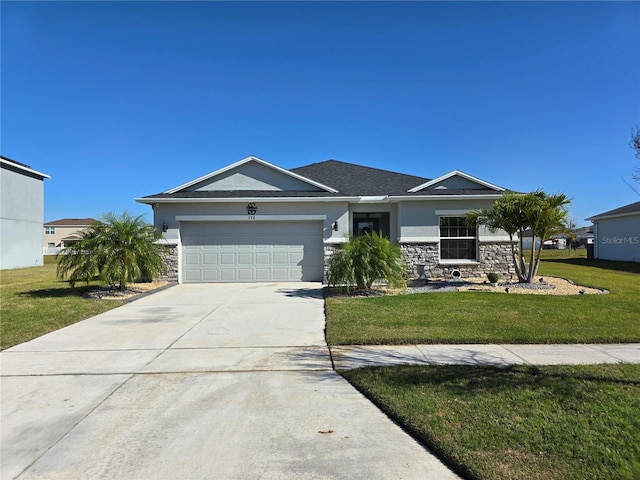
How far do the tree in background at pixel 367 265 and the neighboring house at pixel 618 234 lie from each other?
71.9 feet

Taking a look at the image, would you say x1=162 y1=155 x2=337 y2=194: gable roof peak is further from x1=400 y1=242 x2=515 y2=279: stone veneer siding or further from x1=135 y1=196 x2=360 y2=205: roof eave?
x1=400 y1=242 x2=515 y2=279: stone veneer siding

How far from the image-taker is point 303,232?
589 inches

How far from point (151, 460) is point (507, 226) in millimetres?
11869

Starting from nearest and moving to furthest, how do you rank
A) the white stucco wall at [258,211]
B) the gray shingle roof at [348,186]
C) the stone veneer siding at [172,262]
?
the stone veneer siding at [172,262], the white stucco wall at [258,211], the gray shingle roof at [348,186]

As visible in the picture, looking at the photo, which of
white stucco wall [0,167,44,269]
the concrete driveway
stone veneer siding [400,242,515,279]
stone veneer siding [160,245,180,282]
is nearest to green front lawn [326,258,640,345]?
the concrete driveway

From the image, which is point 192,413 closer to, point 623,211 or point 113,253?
point 113,253

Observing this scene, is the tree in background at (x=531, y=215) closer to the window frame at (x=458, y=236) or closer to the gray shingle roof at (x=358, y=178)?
the window frame at (x=458, y=236)

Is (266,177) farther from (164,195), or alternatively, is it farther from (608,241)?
(608,241)

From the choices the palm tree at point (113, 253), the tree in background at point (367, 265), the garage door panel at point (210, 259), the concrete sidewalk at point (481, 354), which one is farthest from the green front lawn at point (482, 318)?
the garage door panel at point (210, 259)

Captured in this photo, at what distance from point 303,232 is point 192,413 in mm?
11285

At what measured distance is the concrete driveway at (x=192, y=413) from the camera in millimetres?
3000

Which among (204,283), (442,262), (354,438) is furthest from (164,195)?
(354,438)

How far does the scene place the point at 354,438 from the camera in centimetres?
336


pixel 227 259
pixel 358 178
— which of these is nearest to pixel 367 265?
pixel 227 259
